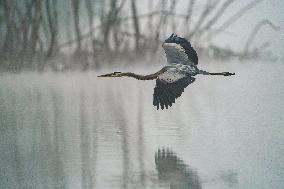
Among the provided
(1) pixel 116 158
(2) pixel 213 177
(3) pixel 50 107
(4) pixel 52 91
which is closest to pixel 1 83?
(4) pixel 52 91

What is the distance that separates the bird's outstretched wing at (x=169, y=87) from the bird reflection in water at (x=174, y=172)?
0.26 metres

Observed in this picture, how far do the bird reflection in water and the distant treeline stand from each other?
2.71 metres

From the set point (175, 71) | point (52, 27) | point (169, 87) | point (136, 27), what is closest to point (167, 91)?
point (169, 87)

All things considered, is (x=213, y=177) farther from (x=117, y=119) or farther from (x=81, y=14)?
(x=81, y=14)

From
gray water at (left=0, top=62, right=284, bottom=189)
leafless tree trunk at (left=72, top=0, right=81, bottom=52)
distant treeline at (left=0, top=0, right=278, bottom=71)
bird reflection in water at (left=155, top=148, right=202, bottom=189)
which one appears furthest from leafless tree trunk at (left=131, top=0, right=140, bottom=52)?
bird reflection in water at (left=155, top=148, right=202, bottom=189)

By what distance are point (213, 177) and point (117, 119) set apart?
1.42 meters

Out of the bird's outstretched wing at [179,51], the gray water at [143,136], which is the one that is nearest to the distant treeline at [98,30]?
the gray water at [143,136]

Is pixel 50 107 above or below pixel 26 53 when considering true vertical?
below

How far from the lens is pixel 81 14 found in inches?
220

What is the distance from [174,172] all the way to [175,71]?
2.55 feet

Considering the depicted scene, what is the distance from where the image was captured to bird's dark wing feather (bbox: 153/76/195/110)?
117 inches

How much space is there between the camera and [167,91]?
300cm

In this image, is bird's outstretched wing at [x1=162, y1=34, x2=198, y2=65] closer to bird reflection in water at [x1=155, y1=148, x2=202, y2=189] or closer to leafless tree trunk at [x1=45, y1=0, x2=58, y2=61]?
bird reflection in water at [x1=155, y1=148, x2=202, y2=189]

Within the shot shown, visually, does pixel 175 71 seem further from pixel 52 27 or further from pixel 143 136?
pixel 52 27
